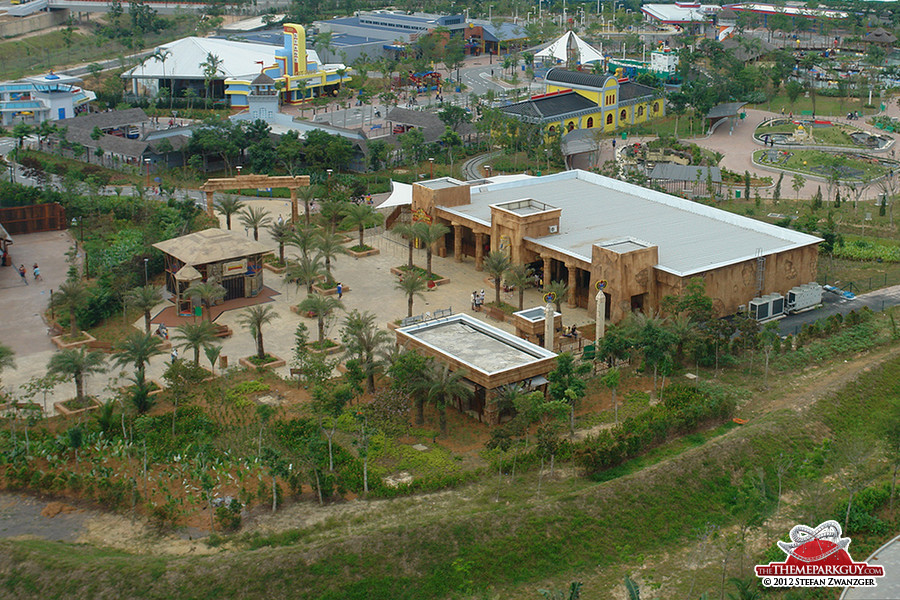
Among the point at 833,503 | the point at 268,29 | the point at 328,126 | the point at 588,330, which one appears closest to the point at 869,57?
the point at 328,126

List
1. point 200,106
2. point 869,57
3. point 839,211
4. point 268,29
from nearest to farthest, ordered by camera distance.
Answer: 1. point 839,211
2. point 200,106
3. point 869,57
4. point 268,29

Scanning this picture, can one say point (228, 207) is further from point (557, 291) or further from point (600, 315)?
point (600, 315)

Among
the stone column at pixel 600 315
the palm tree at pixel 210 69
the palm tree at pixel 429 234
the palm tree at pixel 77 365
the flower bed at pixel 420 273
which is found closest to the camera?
the palm tree at pixel 77 365

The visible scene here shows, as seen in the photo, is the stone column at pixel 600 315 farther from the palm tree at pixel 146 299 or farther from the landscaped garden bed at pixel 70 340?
the landscaped garden bed at pixel 70 340

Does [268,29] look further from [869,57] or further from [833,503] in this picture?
[833,503]

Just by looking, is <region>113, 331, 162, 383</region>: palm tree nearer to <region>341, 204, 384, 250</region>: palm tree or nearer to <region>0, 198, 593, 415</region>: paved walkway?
<region>0, 198, 593, 415</region>: paved walkway

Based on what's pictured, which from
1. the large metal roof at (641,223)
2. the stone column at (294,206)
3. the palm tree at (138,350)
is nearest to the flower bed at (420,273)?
the large metal roof at (641,223)
